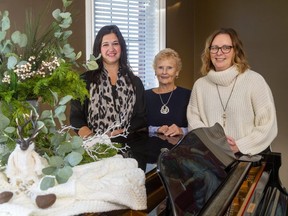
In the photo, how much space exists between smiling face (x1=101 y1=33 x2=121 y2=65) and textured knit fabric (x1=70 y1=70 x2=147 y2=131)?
0.11 metres

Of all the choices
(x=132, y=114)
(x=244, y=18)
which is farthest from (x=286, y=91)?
(x=132, y=114)

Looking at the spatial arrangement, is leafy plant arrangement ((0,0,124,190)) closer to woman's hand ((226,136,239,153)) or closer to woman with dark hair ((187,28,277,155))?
woman's hand ((226,136,239,153))

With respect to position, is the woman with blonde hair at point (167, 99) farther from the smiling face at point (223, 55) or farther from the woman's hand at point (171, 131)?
the smiling face at point (223, 55)

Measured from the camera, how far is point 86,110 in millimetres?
2061

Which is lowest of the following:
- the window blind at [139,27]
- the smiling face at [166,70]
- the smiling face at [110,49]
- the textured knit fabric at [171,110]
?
the textured knit fabric at [171,110]

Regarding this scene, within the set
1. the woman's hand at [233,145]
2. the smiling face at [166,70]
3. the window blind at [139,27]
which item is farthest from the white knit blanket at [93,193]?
the window blind at [139,27]

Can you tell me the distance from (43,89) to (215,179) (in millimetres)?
709

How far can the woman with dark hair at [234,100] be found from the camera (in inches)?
73.8

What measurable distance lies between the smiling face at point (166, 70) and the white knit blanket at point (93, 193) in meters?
1.54

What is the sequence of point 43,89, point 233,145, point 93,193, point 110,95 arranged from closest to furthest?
point 93,193, point 43,89, point 233,145, point 110,95

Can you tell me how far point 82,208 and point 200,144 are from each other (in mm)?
668

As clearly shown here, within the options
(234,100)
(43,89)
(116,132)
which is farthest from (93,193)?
(234,100)

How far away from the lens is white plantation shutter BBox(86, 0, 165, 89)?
3648 mm

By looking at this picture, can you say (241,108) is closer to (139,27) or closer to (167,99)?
(167,99)
